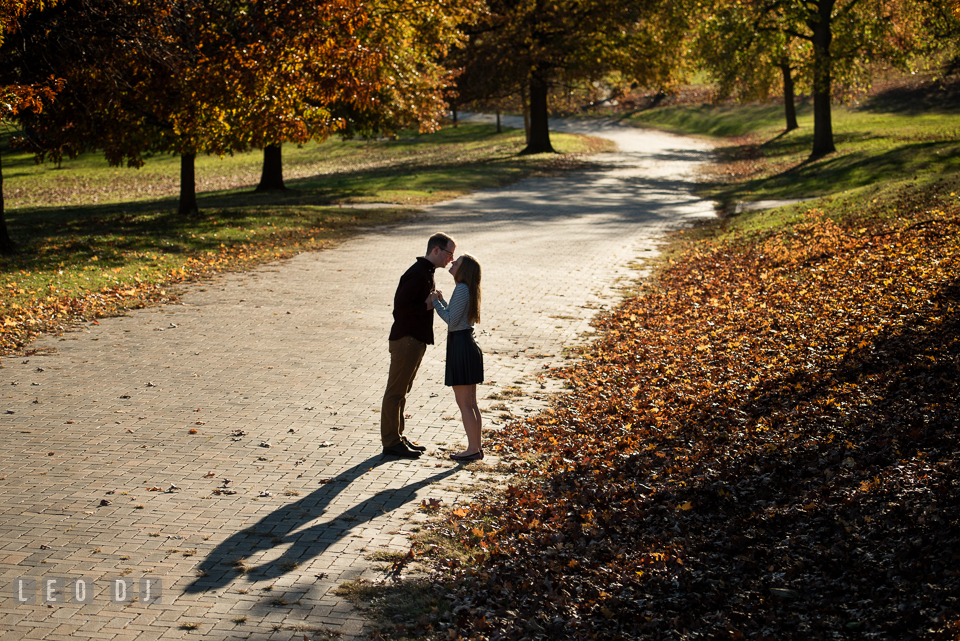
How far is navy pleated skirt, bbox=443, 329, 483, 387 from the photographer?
6.83m

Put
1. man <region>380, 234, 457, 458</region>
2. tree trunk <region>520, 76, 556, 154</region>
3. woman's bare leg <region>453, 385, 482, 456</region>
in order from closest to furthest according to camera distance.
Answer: man <region>380, 234, 457, 458</region> < woman's bare leg <region>453, 385, 482, 456</region> < tree trunk <region>520, 76, 556, 154</region>

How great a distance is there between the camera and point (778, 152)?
37281mm

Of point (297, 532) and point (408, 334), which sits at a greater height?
point (408, 334)

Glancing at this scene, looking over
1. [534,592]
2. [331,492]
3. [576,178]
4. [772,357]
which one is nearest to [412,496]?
[331,492]

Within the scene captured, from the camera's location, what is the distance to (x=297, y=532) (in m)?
5.59

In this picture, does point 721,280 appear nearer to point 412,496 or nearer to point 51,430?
point 412,496

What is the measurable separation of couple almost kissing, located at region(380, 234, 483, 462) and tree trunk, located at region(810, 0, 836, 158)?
23.1m

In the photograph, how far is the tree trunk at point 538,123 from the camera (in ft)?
131

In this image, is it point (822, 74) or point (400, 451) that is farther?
point (822, 74)

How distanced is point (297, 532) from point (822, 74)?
25.4 meters

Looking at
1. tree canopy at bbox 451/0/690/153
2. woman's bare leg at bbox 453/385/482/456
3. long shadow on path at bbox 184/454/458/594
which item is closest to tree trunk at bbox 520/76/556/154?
tree canopy at bbox 451/0/690/153

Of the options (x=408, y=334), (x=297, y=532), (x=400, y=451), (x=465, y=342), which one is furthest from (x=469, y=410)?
(x=297, y=532)

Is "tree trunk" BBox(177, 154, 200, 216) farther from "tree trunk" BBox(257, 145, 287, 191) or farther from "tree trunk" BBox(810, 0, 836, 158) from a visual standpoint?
"tree trunk" BBox(810, 0, 836, 158)

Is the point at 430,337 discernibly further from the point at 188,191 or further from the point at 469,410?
the point at 188,191
